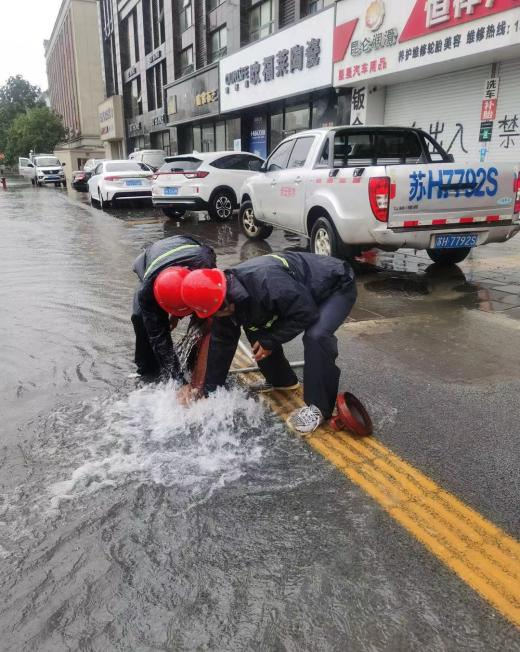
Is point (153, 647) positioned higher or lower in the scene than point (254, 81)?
lower

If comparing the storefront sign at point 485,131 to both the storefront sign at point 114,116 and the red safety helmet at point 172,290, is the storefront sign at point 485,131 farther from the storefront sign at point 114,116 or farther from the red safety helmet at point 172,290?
the storefront sign at point 114,116

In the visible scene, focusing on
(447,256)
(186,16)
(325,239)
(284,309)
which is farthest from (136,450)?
(186,16)

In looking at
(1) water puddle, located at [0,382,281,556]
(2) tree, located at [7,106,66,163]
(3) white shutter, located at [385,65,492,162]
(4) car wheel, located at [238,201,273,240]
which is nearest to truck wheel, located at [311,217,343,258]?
(4) car wheel, located at [238,201,273,240]

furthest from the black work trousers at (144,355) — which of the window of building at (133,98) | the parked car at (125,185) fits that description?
the window of building at (133,98)

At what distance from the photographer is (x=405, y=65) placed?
12.5m

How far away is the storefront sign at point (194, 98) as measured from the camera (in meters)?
23.0

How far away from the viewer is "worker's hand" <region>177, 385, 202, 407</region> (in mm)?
3557

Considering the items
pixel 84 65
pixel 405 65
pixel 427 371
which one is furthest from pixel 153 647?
pixel 84 65

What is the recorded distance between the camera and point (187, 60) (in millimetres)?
29109

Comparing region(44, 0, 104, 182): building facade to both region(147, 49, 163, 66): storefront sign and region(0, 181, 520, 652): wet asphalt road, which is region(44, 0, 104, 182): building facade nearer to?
region(147, 49, 163, 66): storefront sign

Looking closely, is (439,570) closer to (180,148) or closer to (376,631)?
(376,631)

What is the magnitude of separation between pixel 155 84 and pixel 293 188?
3100 centimetres

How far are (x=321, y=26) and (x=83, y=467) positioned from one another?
1543cm

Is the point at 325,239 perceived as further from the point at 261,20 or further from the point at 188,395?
the point at 261,20
